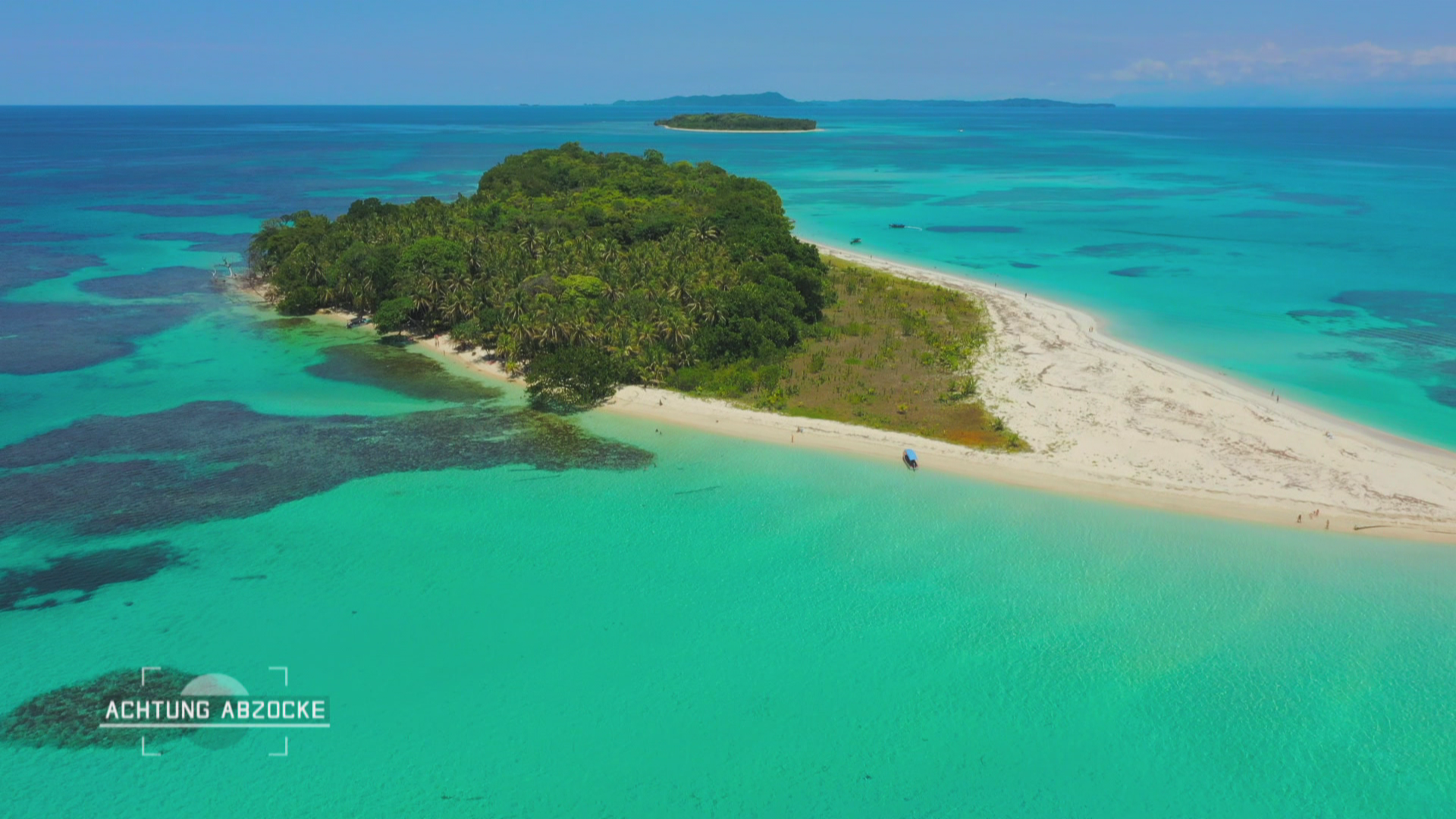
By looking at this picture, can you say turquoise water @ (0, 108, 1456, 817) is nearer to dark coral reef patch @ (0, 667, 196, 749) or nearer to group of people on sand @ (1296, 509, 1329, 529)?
dark coral reef patch @ (0, 667, 196, 749)

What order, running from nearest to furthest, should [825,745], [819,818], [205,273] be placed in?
1. [819,818]
2. [825,745]
3. [205,273]

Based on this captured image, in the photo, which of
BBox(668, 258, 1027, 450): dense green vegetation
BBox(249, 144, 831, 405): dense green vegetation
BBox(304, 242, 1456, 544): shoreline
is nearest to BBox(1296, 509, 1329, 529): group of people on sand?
BBox(304, 242, 1456, 544): shoreline

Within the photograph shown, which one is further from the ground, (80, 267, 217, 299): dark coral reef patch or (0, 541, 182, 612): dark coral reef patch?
(80, 267, 217, 299): dark coral reef patch

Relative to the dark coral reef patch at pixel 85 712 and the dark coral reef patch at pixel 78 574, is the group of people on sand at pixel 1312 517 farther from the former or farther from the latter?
the dark coral reef patch at pixel 78 574

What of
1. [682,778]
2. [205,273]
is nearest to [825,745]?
[682,778]

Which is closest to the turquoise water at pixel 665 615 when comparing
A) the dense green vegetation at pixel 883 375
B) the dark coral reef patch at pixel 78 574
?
the dark coral reef patch at pixel 78 574

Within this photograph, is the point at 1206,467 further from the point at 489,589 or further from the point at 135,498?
the point at 135,498

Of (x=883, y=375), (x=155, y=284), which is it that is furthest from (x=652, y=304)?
(x=155, y=284)
